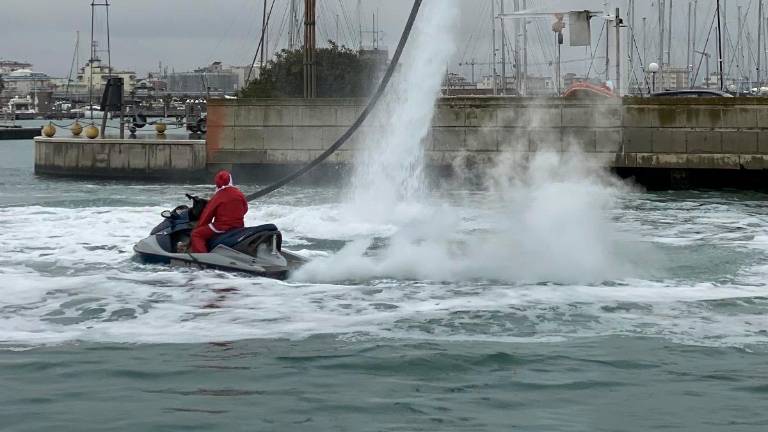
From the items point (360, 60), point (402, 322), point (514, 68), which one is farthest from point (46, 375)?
point (360, 60)

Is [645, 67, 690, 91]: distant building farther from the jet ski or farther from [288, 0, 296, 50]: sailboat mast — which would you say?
the jet ski

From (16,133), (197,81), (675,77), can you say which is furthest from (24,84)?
(675,77)

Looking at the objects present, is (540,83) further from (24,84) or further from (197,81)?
(24,84)

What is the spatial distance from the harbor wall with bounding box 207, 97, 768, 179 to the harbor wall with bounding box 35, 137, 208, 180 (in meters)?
1.73

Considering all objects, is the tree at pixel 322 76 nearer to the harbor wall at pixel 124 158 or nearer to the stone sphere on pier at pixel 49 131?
the stone sphere on pier at pixel 49 131

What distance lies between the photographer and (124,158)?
37250 millimetres

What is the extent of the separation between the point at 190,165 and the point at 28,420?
26998mm

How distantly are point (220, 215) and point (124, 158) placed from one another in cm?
2180

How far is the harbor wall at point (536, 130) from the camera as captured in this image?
1216 inches

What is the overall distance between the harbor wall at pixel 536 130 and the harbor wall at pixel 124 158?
1725 millimetres

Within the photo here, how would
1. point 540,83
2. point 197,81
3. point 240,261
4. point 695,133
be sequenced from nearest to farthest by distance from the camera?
point 240,261 → point 695,133 → point 540,83 → point 197,81

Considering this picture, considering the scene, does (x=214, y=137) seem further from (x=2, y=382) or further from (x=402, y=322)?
(x=2, y=382)

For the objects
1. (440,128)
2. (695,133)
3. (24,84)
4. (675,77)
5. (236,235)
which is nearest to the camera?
(236,235)

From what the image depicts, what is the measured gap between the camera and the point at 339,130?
1313 inches
